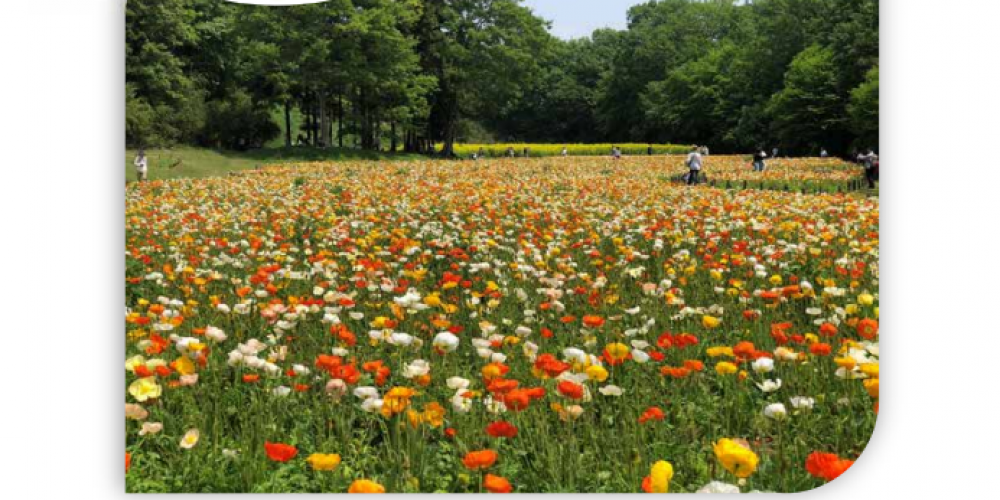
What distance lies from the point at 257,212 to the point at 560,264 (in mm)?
2687

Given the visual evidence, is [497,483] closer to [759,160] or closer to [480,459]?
[480,459]

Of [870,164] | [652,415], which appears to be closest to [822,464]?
[652,415]

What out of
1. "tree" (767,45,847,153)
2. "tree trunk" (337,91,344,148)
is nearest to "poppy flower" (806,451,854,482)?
"tree" (767,45,847,153)

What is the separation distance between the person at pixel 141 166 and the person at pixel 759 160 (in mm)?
3632

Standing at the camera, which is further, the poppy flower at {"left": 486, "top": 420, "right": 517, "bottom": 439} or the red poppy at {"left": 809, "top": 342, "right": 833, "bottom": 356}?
the red poppy at {"left": 809, "top": 342, "right": 833, "bottom": 356}

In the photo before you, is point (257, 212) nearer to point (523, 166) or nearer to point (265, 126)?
point (265, 126)

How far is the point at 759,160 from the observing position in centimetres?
537

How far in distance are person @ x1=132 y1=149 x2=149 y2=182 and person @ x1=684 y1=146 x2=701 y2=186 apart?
11.5 feet

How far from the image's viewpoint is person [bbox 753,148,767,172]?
5127 mm

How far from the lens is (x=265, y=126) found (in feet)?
17.0

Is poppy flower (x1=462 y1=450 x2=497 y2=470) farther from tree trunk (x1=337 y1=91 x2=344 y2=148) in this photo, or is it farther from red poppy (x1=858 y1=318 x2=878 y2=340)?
tree trunk (x1=337 y1=91 x2=344 y2=148)

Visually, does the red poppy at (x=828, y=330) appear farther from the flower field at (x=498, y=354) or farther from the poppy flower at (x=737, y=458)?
the poppy flower at (x=737, y=458)

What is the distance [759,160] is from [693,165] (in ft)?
2.74

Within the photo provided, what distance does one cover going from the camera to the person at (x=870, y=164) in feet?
12.0
